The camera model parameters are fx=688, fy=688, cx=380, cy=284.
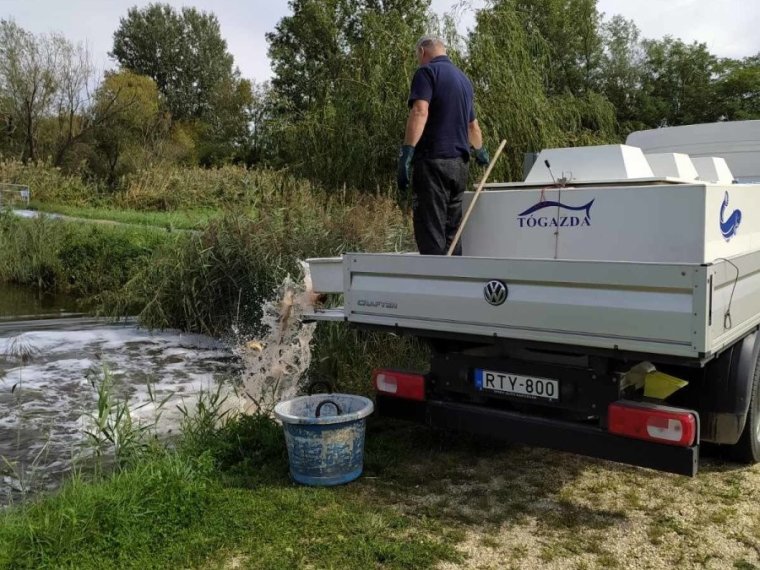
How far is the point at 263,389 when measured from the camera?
5023 mm

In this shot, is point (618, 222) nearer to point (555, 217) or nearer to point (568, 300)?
point (555, 217)

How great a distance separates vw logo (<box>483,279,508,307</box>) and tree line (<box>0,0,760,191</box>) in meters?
6.27

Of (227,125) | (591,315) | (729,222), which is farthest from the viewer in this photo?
(227,125)

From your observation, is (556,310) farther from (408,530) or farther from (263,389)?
(263,389)

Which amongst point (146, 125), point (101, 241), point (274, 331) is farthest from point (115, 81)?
point (274, 331)

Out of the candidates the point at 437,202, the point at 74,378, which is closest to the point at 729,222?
the point at 437,202

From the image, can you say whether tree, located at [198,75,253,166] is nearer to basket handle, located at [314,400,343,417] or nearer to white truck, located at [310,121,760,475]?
white truck, located at [310,121,760,475]

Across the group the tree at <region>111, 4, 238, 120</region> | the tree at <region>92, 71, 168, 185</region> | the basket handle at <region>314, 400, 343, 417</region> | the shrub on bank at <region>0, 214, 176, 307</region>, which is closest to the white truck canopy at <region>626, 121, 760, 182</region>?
the basket handle at <region>314, 400, 343, 417</region>

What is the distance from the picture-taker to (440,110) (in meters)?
4.86

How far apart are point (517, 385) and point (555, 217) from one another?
3.89 ft

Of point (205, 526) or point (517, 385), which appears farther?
point (517, 385)

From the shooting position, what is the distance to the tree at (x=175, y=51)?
53125 mm

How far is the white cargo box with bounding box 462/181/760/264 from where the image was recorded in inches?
145

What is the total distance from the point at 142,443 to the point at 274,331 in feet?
4.32
